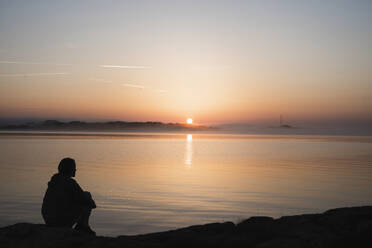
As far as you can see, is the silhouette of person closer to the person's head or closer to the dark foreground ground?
the person's head

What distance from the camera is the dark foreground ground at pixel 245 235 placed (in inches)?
217

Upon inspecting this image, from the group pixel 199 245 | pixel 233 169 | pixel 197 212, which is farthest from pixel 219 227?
pixel 233 169

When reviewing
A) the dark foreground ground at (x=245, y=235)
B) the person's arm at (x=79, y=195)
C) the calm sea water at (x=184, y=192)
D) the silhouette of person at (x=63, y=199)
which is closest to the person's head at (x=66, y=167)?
the silhouette of person at (x=63, y=199)

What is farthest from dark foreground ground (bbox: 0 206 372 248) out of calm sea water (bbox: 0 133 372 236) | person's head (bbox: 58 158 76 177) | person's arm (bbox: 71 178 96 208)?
calm sea water (bbox: 0 133 372 236)

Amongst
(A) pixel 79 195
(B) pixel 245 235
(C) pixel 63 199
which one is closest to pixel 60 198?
(C) pixel 63 199

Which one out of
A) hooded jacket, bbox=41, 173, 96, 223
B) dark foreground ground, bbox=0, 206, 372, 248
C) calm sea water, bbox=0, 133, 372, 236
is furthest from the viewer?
calm sea water, bbox=0, 133, 372, 236

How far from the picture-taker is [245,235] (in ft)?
20.6

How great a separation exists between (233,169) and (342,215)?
636 inches

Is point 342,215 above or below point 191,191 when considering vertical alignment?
above

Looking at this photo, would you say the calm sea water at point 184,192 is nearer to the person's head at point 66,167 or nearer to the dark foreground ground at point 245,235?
the person's head at point 66,167

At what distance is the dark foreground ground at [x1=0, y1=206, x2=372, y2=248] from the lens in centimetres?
552

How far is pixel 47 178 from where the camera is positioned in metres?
18.2

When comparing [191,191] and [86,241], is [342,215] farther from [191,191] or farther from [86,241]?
[191,191]

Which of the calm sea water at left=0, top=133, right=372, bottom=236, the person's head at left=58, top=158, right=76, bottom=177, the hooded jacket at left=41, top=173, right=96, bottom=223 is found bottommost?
the calm sea water at left=0, top=133, right=372, bottom=236
